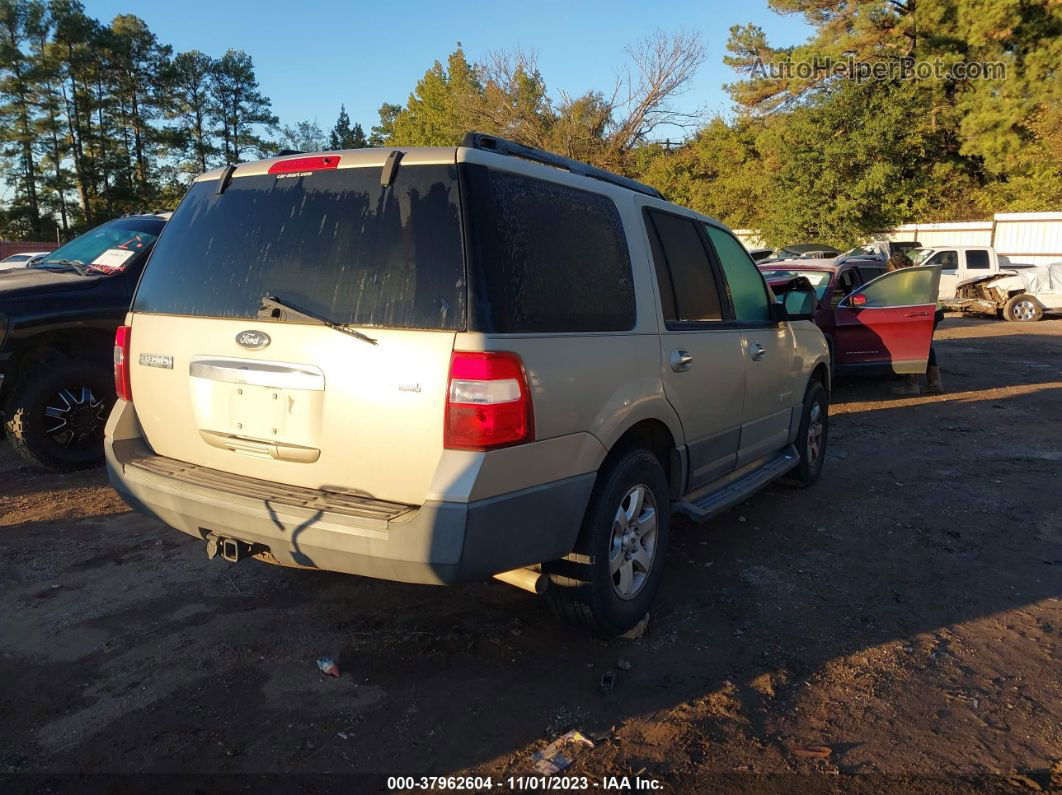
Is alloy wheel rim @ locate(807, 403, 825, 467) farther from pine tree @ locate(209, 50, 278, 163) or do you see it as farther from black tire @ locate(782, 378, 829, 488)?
pine tree @ locate(209, 50, 278, 163)

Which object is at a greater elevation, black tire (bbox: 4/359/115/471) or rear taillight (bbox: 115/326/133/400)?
rear taillight (bbox: 115/326/133/400)

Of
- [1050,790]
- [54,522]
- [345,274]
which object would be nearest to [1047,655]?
[1050,790]

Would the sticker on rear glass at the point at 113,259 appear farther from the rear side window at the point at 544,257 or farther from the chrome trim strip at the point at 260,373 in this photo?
the rear side window at the point at 544,257

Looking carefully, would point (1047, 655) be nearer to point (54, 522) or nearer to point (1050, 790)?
point (1050, 790)

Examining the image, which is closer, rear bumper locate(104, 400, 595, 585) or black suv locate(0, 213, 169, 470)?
rear bumper locate(104, 400, 595, 585)

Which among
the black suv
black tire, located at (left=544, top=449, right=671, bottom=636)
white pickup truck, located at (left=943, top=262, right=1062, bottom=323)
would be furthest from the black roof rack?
white pickup truck, located at (left=943, top=262, right=1062, bottom=323)

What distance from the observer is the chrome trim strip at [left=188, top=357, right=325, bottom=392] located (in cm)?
286

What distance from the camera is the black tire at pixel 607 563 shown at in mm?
3109

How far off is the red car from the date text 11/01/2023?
7.60 meters

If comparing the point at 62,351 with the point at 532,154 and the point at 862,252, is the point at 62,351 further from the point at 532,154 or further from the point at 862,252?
the point at 862,252

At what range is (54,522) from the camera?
4910mm

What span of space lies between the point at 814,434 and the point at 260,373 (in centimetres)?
439

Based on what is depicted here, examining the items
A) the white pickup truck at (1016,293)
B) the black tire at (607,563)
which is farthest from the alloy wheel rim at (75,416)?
the white pickup truck at (1016,293)

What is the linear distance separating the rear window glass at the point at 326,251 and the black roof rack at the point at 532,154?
316 millimetres
